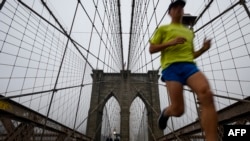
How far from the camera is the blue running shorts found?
1096 mm

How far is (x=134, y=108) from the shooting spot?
1007 inches

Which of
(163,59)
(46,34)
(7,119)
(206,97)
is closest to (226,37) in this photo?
(163,59)

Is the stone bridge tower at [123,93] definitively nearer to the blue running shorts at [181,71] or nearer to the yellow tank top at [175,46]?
the yellow tank top at [175,46]

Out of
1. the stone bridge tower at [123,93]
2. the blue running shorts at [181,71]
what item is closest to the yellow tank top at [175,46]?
the blue running shorts at [181,71]

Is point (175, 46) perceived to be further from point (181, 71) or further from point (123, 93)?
point (123, 93)

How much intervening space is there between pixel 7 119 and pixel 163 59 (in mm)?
2963

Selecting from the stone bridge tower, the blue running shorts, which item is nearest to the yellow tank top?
the blue running shorts

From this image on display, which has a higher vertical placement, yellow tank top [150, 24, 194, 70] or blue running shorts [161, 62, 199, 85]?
yellow tank top [150, 24, 194, 70]

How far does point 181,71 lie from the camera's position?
1.13 meters

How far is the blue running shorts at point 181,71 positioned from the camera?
1096mm

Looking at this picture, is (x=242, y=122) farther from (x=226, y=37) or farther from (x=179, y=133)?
(x=179, y=133)

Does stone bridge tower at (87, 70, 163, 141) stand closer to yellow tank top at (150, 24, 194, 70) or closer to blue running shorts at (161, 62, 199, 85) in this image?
yellow tank top at (150, 24, 194, 70)

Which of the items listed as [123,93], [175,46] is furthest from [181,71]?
[123,93]

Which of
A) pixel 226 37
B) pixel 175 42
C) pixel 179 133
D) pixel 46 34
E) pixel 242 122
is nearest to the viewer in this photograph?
pixel 175 42
